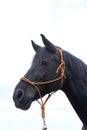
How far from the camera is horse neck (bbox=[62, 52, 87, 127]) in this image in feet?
52.5

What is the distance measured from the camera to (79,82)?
1605 cm

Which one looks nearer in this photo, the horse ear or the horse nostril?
the horse nostril

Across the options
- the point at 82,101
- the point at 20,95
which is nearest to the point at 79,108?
the point at 82,101

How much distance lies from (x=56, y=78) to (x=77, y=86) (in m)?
0.41

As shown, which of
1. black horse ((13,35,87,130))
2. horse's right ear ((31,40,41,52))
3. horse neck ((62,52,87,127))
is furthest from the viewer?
horse's right ear ((31,40,41,52))

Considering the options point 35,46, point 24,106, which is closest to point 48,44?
point 35,46

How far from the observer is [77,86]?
16047mm

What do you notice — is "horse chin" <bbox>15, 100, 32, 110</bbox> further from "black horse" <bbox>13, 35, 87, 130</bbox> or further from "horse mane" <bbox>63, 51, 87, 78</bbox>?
"horse mane" <bbox>63, 51, 87, 78</bbox>

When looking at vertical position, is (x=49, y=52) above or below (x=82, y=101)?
above

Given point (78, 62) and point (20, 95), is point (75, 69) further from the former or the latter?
point (20, 95)

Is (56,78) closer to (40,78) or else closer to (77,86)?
(40,78)

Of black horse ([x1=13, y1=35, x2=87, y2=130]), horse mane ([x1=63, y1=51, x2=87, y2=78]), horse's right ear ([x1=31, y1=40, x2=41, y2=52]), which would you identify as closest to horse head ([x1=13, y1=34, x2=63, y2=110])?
black horse ([x1=13, y1=35, x2=87, y2=130])

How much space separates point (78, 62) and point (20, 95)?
50.5 inches

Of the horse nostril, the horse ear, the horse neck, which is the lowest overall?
the horse neck
